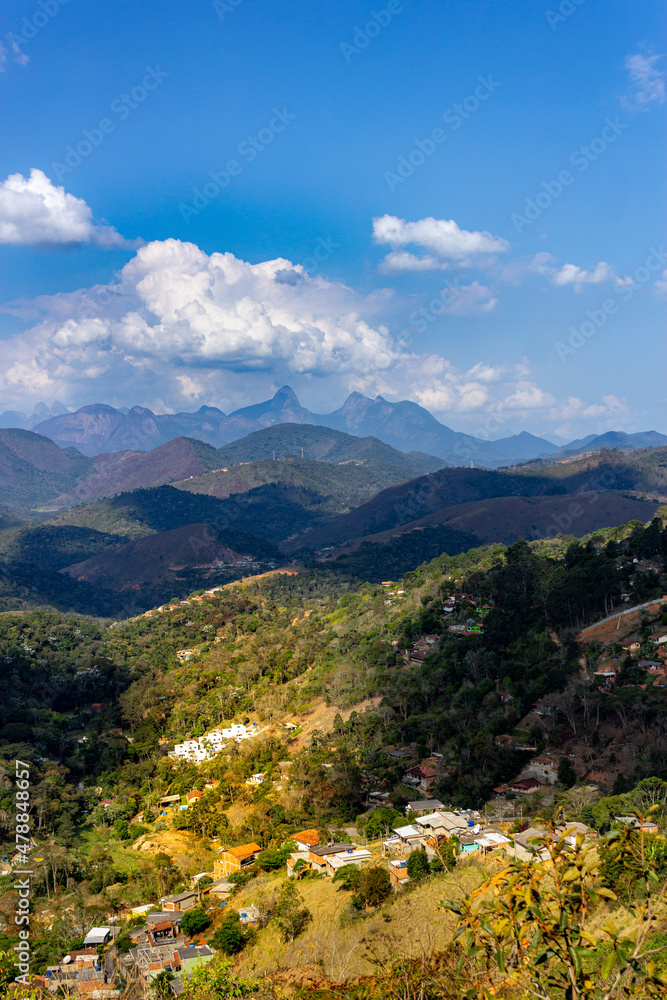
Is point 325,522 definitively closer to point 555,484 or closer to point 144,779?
point 555,484

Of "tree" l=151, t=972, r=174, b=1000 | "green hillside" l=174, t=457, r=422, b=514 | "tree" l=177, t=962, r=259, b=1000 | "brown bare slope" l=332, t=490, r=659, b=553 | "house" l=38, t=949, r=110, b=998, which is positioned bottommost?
"house" l=38, t=949, r=110, b=998

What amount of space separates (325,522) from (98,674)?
10470cm

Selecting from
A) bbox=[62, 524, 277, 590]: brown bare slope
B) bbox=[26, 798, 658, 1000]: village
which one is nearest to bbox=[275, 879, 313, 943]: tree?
bbox=[26, 798, 658, 1000]: village

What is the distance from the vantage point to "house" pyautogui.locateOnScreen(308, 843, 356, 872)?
19.0 metres

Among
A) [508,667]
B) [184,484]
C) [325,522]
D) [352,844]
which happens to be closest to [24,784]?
[352,844]

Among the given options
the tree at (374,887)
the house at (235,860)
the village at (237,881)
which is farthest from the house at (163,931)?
the tree at (374,887)

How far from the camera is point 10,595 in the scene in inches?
3100

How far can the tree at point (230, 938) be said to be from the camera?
15.3 metres

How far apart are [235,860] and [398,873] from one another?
7751mm

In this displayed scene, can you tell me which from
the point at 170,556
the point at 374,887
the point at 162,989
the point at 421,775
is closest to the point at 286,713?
the point at 421,775

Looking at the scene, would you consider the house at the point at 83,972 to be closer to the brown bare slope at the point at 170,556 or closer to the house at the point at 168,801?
the house at the point at 168,801

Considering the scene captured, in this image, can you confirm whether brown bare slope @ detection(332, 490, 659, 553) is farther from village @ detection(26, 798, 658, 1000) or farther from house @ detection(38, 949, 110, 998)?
house @ detection(38, 949, 110, 998)

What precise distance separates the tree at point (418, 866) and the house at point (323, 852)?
352cm

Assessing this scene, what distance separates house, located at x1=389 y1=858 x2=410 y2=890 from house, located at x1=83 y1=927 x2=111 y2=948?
8.16m
